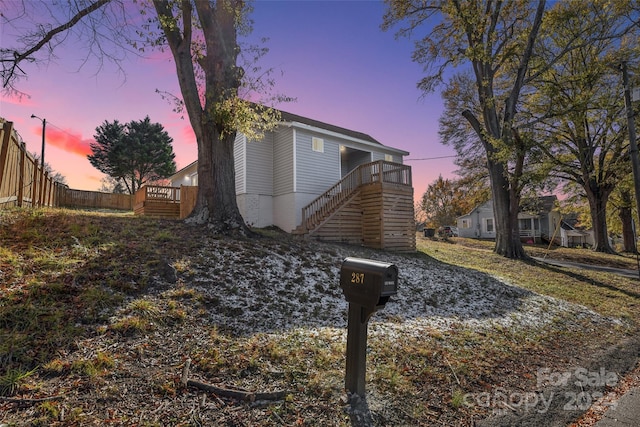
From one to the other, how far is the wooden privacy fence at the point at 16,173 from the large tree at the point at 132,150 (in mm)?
26571

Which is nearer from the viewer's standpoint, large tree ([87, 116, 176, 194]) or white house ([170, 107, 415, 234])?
white house ([170, 107, 415, 234])

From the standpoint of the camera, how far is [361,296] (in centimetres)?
247

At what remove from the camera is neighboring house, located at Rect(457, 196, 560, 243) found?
31.0 metres

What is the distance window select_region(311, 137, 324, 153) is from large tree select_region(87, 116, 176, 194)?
2567 centimetres

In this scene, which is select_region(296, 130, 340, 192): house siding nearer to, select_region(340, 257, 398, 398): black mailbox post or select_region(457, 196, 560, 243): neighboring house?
select_region(340, 257, 398, 398): black mailbox post

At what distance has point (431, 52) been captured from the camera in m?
14.9

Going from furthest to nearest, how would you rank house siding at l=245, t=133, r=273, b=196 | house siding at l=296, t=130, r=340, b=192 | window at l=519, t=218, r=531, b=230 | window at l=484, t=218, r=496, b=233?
1. window at l=484, t=218, r=496, b=233
2. window at l=519, t=218, r=531, b=230
3. house siding at l=245, t=133, r=273, b=196
4. house siding at l=296, t=130, r=340, b=192

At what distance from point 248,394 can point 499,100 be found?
16.2m

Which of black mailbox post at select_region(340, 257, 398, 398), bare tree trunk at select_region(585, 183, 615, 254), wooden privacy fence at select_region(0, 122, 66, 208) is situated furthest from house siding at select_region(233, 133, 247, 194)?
bare tree trunk at select_region(585, 183, 615, 254)

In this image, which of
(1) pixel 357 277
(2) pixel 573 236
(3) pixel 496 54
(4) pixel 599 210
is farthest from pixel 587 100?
(2) pixel 573 236

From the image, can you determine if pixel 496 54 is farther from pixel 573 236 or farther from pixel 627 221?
pixel 573 236

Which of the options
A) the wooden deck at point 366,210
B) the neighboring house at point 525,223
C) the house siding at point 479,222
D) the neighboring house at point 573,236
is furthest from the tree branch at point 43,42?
the neighboring house at point 573,236

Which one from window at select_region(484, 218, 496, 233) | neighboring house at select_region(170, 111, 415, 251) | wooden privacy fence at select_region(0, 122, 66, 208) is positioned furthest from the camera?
window at select_region(484, 218, 496, 233)

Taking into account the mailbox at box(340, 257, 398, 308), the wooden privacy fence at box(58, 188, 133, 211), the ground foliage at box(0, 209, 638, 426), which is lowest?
the ground foliage at box(0, 209, 638, 426)
